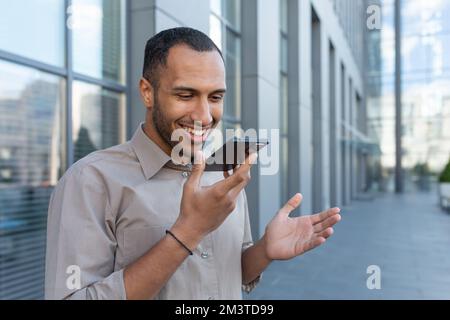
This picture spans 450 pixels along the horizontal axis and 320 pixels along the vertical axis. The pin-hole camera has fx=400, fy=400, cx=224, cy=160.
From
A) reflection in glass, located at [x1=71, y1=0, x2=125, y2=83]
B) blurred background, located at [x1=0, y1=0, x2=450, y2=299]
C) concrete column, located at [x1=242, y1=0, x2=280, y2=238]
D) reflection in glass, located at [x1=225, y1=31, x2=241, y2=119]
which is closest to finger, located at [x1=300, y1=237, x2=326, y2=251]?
blurred background, located at [x1=0, y1=0, x2=450, y2=299]

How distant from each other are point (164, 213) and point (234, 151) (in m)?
0.31

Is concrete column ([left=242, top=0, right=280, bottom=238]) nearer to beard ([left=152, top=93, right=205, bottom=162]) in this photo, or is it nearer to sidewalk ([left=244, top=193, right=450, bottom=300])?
sidewalk ([left=244, top=193, right=450, bottom=300])

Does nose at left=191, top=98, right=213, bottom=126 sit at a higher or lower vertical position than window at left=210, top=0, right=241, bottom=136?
lower

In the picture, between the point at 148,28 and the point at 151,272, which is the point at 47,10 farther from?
the point at 151,272

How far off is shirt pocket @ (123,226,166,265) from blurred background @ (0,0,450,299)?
2311 mm

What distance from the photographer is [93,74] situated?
3693mm

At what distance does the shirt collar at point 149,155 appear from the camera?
125 centimetres

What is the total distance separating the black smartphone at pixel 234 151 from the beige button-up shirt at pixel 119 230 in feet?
0.77

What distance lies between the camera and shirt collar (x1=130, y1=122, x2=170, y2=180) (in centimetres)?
125

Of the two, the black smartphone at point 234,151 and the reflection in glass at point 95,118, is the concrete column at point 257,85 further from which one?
the black smartphone at point 234,151

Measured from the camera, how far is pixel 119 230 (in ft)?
3.75

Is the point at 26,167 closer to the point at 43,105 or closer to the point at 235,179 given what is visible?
the point at 43,105
